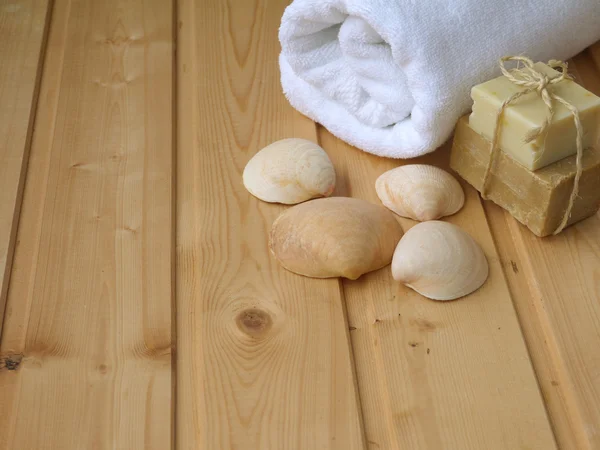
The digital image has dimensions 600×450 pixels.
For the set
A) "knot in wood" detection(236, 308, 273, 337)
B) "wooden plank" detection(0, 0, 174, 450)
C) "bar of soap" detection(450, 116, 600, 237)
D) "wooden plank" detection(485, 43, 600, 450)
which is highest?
"bar of soap" detection(450, 116, 600, 237)

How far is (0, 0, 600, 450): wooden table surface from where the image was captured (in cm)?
75

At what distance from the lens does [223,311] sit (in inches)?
33.3

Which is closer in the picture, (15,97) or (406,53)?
(406,53)

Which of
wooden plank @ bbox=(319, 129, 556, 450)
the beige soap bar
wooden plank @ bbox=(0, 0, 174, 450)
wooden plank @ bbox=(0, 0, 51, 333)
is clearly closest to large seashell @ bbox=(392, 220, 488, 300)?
wooden plank @ bbox=(319, 129, 556, 450)

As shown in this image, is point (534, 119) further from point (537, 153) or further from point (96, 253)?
point (96, 253)

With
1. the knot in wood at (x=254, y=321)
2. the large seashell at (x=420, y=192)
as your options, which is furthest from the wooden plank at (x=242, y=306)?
the large seashell at (x=420, y=192)

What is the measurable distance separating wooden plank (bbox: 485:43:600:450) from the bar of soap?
25 millimetres

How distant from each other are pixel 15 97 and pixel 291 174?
1.52ft

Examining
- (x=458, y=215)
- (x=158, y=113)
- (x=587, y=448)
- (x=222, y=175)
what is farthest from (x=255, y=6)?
(x=587, y=448)

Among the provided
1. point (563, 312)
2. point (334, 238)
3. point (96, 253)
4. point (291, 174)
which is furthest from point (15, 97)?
point (563, 312)

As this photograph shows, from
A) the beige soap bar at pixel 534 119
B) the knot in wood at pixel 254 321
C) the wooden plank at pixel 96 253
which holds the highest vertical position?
the beige soap bar at pixel 534 119

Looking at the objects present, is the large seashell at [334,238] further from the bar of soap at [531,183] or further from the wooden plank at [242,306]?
the bar of soap at [531,183]

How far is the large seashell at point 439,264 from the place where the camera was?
83 cm

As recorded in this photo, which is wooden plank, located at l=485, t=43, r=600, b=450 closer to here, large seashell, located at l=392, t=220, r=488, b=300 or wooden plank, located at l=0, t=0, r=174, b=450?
large seashell, located at l=392, t=220, r=488, b=300
